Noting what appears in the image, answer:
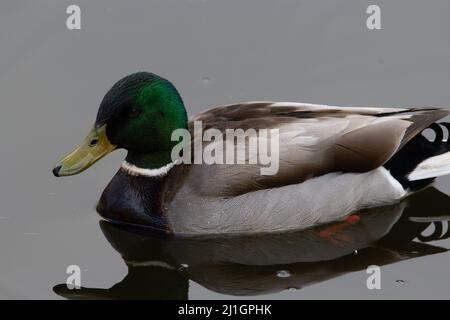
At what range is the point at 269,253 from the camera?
889 centimetres

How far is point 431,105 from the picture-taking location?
33.8 feet

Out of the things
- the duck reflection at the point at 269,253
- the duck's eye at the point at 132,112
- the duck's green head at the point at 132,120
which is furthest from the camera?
the duck's eye at the point at 132,112

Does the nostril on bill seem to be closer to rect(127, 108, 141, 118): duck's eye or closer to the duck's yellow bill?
the duck's yellow bill

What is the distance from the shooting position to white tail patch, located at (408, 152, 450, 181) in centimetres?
920

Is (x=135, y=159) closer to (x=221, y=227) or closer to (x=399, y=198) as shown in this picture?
(x=221, y=227)

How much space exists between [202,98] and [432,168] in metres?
2.54

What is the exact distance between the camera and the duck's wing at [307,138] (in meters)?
8.73

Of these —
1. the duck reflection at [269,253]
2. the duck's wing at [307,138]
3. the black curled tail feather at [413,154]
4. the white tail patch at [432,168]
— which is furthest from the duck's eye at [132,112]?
the white tail patch at [432,168]

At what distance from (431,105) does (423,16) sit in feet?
4.77

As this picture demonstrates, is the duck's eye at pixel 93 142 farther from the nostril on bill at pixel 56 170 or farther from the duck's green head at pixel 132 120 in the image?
the nostril on bill at pixel 56 170

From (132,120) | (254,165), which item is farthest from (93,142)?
(254,165)

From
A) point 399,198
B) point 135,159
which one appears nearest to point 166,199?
point 135,159

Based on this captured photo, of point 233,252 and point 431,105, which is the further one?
point 431,105

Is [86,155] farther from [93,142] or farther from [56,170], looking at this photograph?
[56,170]
